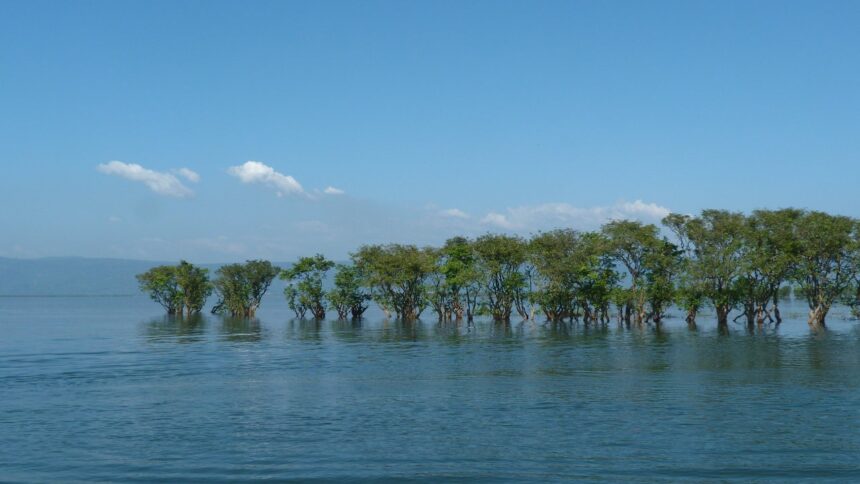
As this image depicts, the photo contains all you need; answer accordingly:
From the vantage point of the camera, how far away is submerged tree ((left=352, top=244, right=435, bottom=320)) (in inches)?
3802

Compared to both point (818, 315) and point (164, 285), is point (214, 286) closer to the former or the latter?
point (164, 285)

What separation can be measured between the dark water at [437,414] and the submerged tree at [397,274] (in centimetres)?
4224

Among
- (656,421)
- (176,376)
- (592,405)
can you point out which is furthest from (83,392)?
(656,421)

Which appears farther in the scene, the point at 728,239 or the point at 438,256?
the point at 438,256

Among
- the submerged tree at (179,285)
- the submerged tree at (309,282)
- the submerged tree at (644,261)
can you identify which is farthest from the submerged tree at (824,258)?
the submerged tree at (179,285)

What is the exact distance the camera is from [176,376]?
4003cm

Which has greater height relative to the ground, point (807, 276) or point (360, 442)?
point (807, 276)

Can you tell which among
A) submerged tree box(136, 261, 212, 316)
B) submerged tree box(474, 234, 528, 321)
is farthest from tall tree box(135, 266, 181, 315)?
submerged tree box(474, 234, 528, 321)

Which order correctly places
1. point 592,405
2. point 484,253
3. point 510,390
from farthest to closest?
point 484,253, point 510,390, point 592,405

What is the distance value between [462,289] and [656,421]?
72.3 meters

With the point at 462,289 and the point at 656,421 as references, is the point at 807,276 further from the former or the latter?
the point at 656,421

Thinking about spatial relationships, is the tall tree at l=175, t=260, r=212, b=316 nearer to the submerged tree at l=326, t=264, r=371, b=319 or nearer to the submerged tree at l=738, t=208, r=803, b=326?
the submerged tree at l=326, t=264, r=371, b=319

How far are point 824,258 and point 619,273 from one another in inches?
783

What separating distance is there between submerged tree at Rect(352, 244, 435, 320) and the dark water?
42242 millimetres
